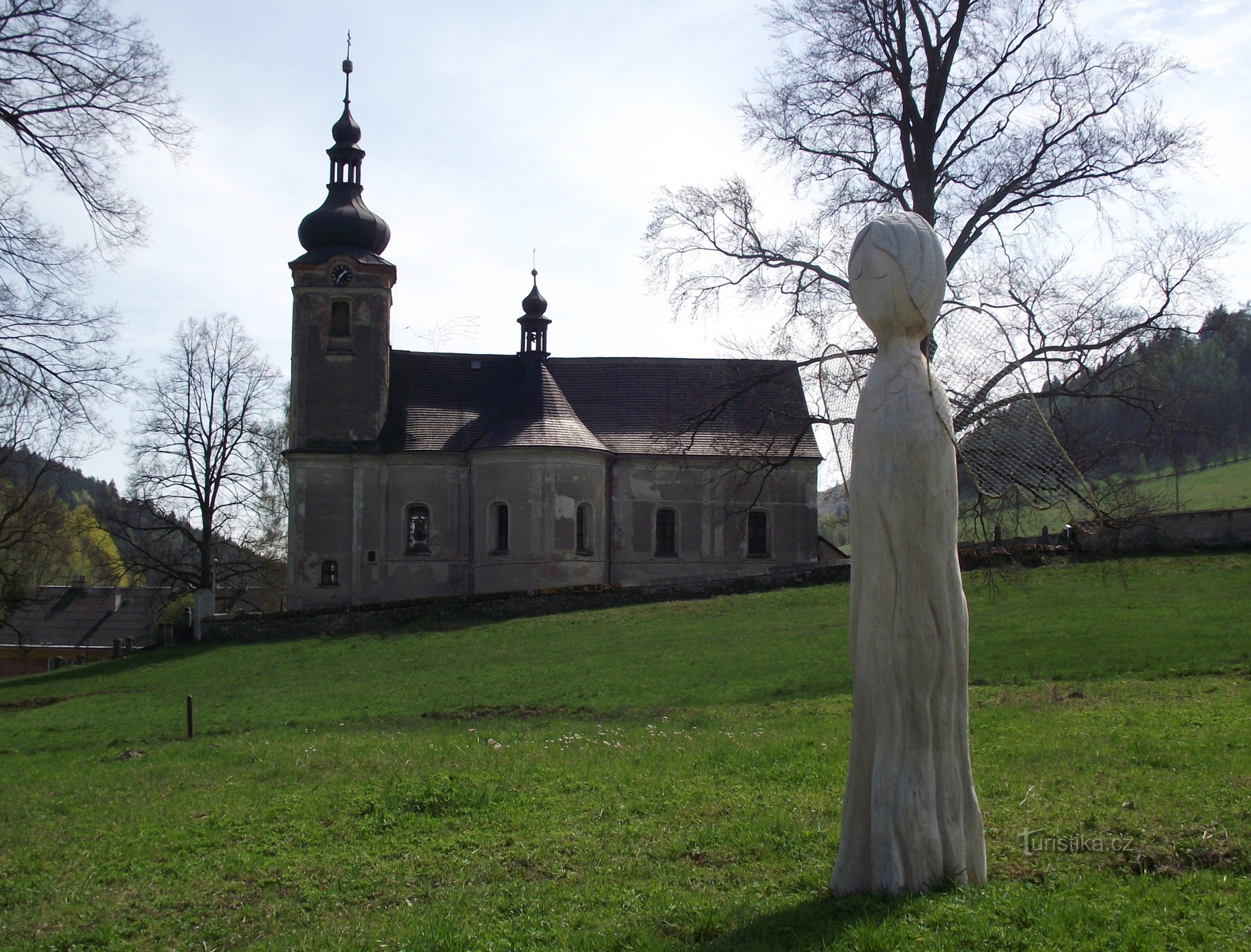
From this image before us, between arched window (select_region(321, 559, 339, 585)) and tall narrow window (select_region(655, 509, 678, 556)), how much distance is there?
435 inches

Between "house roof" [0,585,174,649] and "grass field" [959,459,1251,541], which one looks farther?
"house roof" [0,585,174,649]

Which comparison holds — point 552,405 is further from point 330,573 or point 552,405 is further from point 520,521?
point 330,573

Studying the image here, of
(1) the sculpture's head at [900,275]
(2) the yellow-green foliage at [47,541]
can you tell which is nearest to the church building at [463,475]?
(2) the yellow-green foliage at [47,541]

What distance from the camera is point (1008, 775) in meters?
9.61

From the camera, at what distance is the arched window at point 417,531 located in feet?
128

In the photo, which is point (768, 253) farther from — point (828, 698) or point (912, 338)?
point (912, 338)

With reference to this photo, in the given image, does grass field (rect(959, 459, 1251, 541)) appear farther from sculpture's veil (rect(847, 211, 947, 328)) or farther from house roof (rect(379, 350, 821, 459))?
house roof (rect(379, 350, 821, 459))

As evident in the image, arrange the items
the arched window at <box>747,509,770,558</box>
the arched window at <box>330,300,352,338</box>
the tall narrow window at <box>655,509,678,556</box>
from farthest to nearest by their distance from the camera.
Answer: the arched window at <box>747,509,770,558</box> < the tall narrow window at <box>655,509,678,556</box> < the arched window at <box>330,300,352,338</box>

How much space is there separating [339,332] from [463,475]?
6687 millimetres

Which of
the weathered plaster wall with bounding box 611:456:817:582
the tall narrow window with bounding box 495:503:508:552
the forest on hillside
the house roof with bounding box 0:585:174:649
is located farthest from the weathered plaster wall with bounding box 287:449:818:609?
the house roof with bounding box 0:585:174:649

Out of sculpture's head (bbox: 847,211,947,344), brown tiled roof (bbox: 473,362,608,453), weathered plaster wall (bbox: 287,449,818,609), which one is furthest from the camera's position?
brown tiled roof (bbox: 473,362,608,453)

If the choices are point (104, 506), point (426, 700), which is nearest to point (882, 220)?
point (426, 700)

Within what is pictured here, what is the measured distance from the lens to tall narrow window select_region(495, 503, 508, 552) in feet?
125

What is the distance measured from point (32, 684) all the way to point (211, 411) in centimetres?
1580
